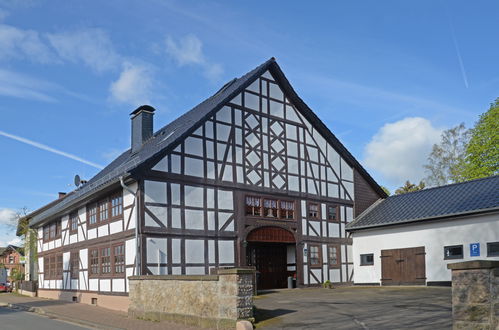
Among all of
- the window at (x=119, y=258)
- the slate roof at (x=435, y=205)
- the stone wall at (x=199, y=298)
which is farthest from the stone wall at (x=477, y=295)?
the window at (x=119, y=258)

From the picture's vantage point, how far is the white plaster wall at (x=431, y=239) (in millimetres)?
21703

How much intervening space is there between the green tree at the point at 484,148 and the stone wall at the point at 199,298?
31.1 meters

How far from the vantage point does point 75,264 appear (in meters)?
26.2

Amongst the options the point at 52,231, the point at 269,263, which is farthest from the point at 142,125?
the point at 269,263

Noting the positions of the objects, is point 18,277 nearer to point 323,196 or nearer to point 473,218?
point 323,196

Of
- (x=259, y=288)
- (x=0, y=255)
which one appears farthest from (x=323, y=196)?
(x=0, y=255)

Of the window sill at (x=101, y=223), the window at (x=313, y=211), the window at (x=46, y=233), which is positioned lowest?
the window at (x=46, y=233)

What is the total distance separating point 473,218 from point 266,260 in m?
9.97

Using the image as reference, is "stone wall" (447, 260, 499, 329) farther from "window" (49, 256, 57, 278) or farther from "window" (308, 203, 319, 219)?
"window" (49, 256, 57, 278)

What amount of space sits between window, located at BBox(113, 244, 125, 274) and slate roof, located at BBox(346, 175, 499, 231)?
1283 cm

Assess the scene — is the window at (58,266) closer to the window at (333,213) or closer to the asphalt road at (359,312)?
the asphalt road at (359,312)

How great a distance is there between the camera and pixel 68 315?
747 inches

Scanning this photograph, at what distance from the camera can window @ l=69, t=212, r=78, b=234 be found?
26453mm

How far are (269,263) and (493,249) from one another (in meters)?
10.4
